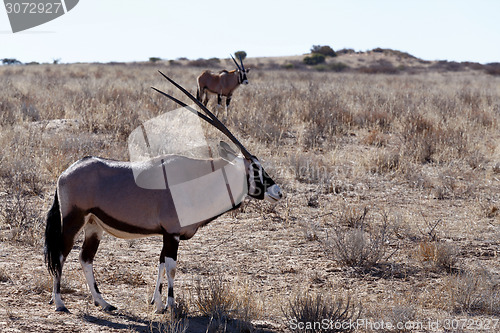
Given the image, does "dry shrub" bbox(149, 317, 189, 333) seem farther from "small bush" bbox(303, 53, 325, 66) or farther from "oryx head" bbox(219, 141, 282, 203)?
"small bush" bbox(303, 53, 325, 66)

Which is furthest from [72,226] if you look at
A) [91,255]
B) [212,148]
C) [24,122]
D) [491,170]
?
[24,122]

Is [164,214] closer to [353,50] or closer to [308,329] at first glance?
[308,329]

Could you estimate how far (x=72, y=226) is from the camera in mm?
4340

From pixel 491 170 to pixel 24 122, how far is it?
949 centimetres

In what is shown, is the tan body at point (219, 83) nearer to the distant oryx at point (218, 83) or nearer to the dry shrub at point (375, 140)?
the distant oryx at point (218, 83)

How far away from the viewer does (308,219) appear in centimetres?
733

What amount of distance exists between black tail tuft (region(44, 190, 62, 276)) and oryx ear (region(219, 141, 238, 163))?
1.38 meters

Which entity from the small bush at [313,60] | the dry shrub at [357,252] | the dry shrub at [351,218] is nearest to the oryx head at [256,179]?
the dry shrub at [357,252]

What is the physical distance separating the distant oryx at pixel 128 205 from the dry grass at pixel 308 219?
0.44m

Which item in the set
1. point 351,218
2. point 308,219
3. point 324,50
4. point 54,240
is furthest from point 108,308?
point 324,50

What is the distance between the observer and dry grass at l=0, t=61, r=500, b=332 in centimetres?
479

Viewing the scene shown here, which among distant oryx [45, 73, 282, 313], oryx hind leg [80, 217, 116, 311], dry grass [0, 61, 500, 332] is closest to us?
distant oryx [45, 73, 282, 313]

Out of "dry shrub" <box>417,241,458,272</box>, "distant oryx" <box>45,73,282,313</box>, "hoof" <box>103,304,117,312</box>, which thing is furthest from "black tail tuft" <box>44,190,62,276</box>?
"dry shrub" <box>417,241,458,272</box>

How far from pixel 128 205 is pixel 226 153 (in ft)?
2.84
